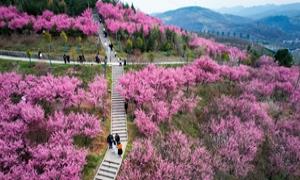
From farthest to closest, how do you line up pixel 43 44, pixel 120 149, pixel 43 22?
pixel 43 22, pixel 43 44, pixel 120 149

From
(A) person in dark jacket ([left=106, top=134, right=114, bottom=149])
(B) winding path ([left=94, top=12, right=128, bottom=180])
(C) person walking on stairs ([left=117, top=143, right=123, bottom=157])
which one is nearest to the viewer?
(B) winding path ([left=94, top=12, right=128, bottom=180])

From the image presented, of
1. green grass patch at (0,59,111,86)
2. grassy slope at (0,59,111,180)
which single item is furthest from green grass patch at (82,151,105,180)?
green grass patch at (0,59,111,86)

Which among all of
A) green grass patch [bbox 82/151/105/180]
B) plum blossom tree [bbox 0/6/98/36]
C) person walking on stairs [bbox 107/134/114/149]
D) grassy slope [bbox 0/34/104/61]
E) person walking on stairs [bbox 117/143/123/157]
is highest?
plum blossom tree [bbox 0/6/98/36]

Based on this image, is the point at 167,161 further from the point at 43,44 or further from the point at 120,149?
the point at 43,44

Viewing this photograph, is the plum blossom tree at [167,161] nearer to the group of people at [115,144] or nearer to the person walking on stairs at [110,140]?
the group of people at [115,144]

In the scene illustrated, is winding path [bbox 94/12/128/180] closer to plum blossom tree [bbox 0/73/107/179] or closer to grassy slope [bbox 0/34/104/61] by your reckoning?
plum blossom tree [bbox 0/73/107/179]

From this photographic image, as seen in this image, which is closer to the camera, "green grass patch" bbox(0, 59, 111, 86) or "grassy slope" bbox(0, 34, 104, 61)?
"green grass patch" bbox(0, 59, 111, 86)

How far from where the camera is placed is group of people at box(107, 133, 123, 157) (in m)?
28.2

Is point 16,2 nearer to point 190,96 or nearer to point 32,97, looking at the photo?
point 32,97

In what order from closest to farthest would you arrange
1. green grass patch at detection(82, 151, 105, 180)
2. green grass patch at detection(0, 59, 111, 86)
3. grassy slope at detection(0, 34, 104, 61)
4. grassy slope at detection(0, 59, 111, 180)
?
green grass patch at detection(82, 151, 105, 180), grassy slope at detection(0, 59, 111, 180), green grass patch at detection(0, 59, 111, 86), grassy slope at detection(0, 34, 104, 61)

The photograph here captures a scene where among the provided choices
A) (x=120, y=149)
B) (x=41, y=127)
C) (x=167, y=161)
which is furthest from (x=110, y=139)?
(x=41, y=127)

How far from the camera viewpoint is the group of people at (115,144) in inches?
1112

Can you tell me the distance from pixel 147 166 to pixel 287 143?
19.8m

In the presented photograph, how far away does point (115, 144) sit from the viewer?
29.5 meters
